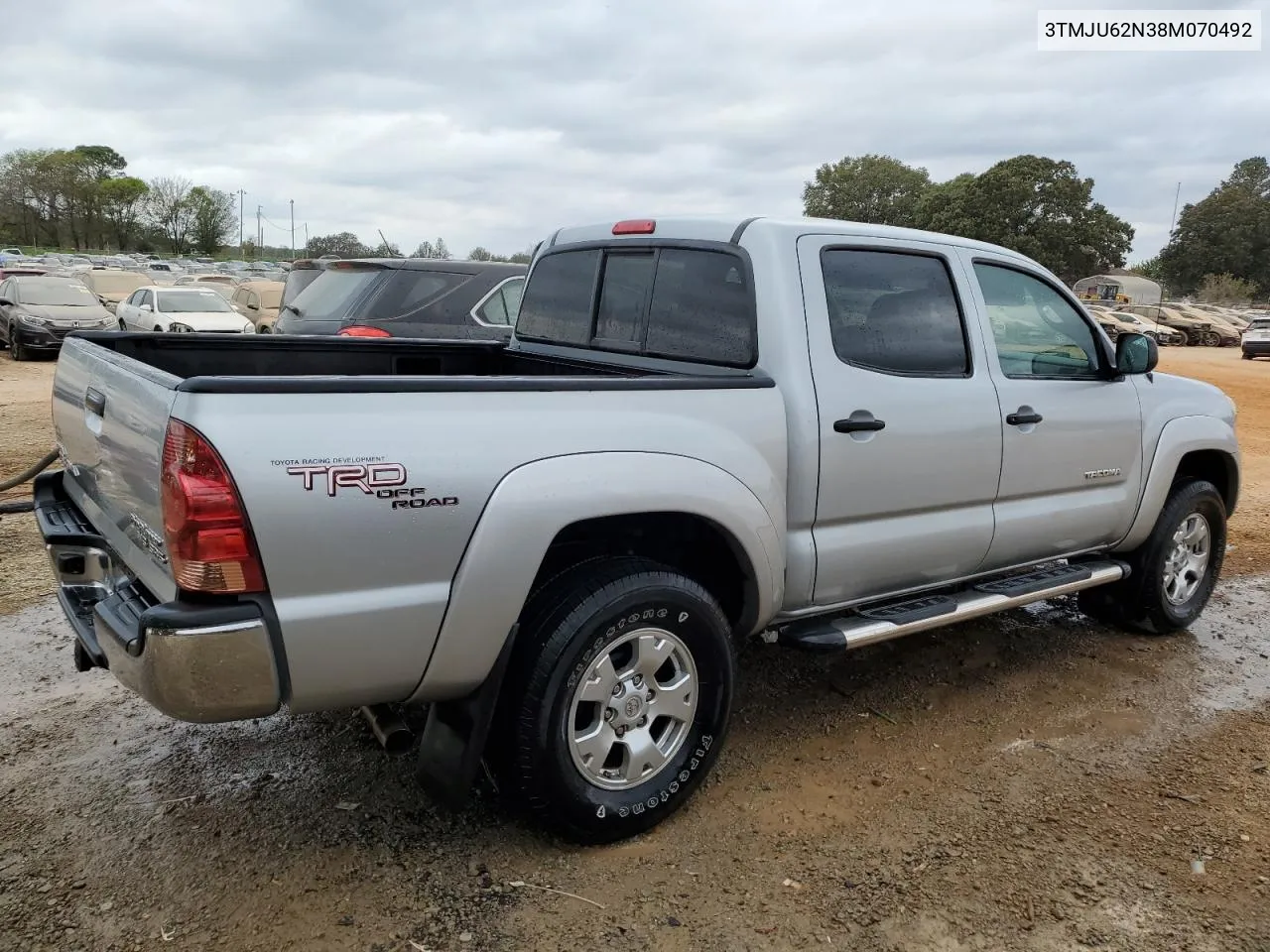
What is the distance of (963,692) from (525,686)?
2.44 meters

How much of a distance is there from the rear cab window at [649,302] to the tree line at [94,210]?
94444 mm

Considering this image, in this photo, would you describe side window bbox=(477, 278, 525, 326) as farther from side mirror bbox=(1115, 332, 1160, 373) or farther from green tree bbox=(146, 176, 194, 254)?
green tree bbox=(146, 176, 194, 254)

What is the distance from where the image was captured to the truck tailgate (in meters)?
2.49

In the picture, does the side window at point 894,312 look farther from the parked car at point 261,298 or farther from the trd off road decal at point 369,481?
the parked car at point 261,298

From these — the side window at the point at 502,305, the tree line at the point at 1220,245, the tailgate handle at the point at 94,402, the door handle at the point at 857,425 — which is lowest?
the door handle at the point at 857,425

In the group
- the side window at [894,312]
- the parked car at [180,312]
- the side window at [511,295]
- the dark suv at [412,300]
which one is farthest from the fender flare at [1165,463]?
the parked car at [180,312]

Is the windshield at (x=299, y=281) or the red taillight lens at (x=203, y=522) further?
the windshield at (x=299, y=281)

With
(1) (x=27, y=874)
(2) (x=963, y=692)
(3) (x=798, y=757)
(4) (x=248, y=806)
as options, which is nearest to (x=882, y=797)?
(3) (x=798, y=757)

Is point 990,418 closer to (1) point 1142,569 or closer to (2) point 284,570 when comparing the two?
(1) point 1142,569

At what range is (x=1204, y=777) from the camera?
3695mm

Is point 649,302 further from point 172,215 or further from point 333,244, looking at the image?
point 172,215

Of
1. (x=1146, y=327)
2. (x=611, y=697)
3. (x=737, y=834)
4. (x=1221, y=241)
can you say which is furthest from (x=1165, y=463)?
(x=1221, y=241)

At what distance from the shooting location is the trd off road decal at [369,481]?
2373 mm

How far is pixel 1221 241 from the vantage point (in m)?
78.1
